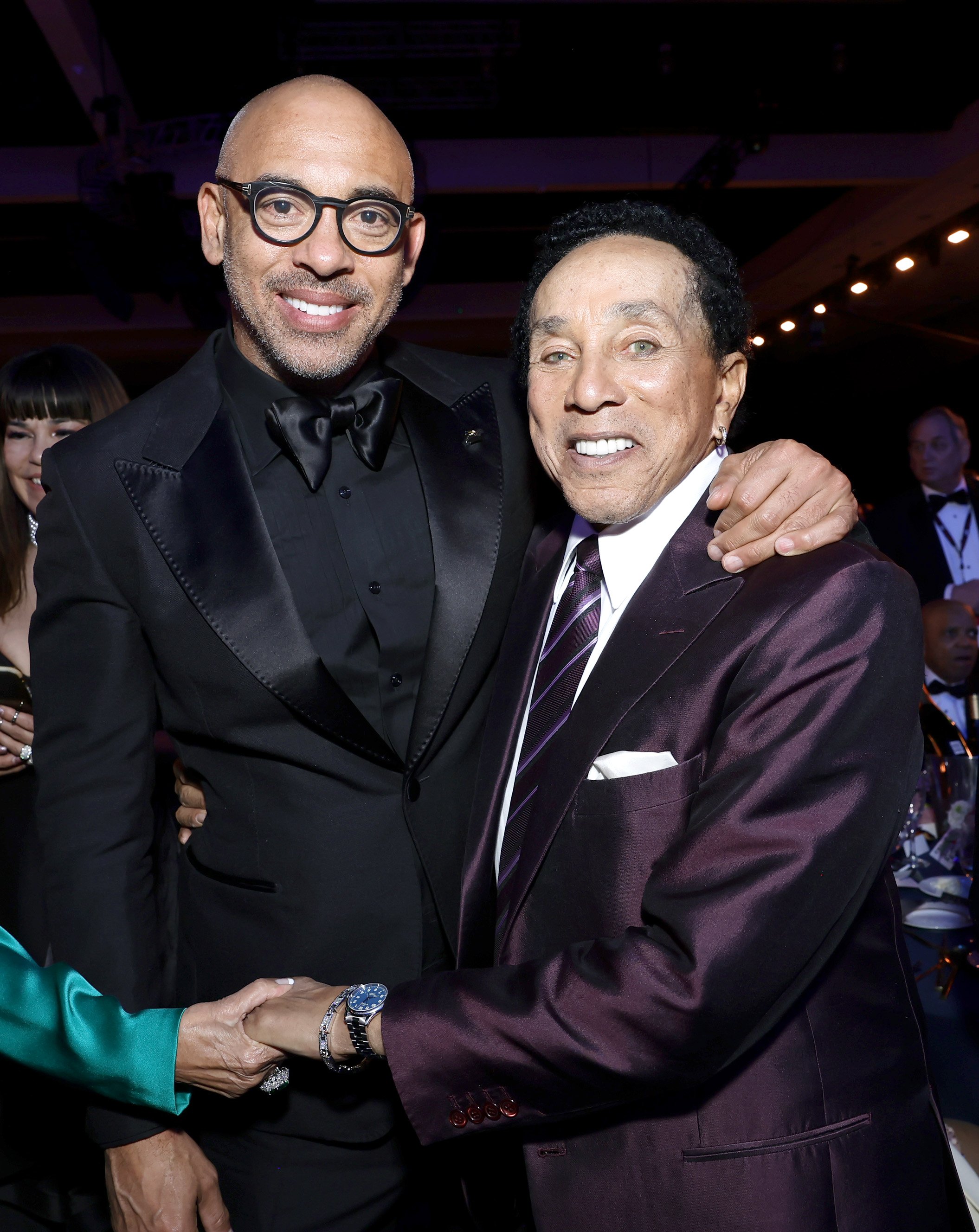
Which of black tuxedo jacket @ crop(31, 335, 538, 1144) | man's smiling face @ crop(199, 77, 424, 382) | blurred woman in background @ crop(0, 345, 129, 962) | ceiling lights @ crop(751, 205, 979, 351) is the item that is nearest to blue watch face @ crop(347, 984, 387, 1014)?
black tuxedo jacket @ crop(31, 335, 538, 1144)

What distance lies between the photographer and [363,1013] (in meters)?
1.23

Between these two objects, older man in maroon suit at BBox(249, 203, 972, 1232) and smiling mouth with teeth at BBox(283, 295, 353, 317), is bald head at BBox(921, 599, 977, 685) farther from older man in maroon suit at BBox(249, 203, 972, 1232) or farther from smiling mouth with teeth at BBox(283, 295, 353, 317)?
smiling mouth with teeth at BBox(283, 295, 353, 317)

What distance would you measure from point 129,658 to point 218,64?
5684 millimetres

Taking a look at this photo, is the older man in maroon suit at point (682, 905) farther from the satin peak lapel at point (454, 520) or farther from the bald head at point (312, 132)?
the bald head at point (312, 132)

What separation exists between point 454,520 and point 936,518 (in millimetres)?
4844

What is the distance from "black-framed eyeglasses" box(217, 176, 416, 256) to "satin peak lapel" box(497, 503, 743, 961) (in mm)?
712

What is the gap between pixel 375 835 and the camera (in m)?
1.58

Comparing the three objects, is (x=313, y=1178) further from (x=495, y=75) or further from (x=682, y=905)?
(x=495, y=75)

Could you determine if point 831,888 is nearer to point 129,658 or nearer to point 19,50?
point 129,658

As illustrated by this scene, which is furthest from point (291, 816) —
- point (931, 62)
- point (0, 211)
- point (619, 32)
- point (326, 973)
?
point (0, 211)

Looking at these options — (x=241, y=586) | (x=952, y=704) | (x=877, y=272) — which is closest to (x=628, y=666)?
(x=241, y=586)

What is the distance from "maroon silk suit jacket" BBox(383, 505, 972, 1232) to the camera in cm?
111

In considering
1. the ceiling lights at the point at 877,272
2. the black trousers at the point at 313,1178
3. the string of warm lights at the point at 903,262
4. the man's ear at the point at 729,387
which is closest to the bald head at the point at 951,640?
the man's ear at the point at 729,387

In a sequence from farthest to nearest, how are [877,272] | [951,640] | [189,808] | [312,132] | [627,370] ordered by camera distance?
[877,272] → [951,640] → [189,808] → [312,132] → [627,370]
